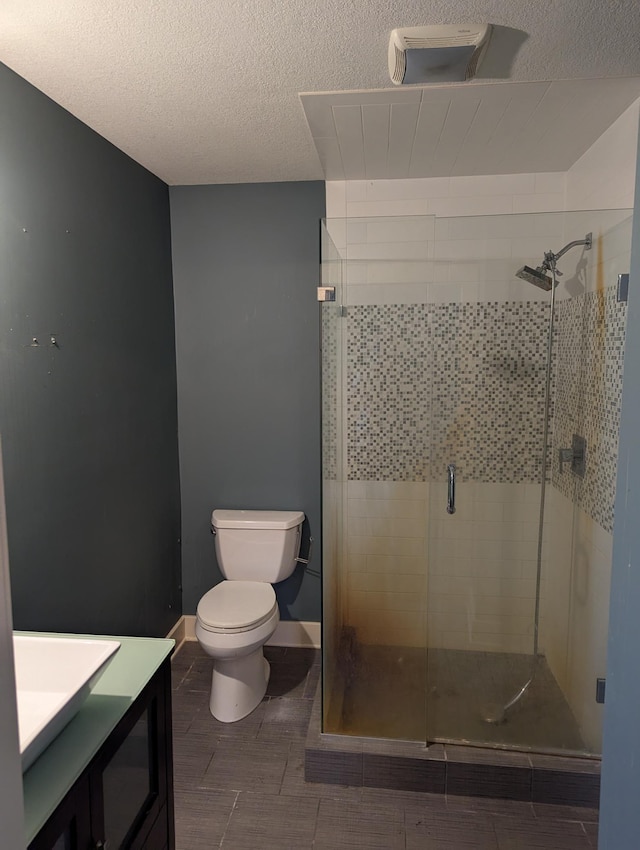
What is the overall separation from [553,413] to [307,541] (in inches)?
57.1

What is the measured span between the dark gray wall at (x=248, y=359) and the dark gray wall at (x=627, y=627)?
1837 millimetres

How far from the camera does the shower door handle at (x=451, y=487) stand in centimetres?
232

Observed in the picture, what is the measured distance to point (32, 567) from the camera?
1812 mm

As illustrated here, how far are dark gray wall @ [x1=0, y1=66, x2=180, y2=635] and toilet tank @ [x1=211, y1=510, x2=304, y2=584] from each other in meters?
0.33

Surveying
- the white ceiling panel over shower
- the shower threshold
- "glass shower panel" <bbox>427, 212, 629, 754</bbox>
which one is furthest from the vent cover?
the shower threshold

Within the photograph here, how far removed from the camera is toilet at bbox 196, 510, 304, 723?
2400mm

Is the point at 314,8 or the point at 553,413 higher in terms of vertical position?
the point at 314,8

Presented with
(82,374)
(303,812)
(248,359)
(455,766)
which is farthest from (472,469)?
(82,374)

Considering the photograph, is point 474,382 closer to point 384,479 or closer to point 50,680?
point 384,479

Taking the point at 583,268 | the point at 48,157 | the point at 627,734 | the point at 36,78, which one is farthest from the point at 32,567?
the point at 583,268

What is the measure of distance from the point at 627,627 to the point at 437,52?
5.16 ft

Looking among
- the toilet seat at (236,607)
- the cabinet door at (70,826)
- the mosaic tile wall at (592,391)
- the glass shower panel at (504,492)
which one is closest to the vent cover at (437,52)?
the glass shower panel at (504,492)

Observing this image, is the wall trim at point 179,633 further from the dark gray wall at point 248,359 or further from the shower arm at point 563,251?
the shower arm at point 563,251

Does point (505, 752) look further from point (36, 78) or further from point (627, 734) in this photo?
point (36, 78)
